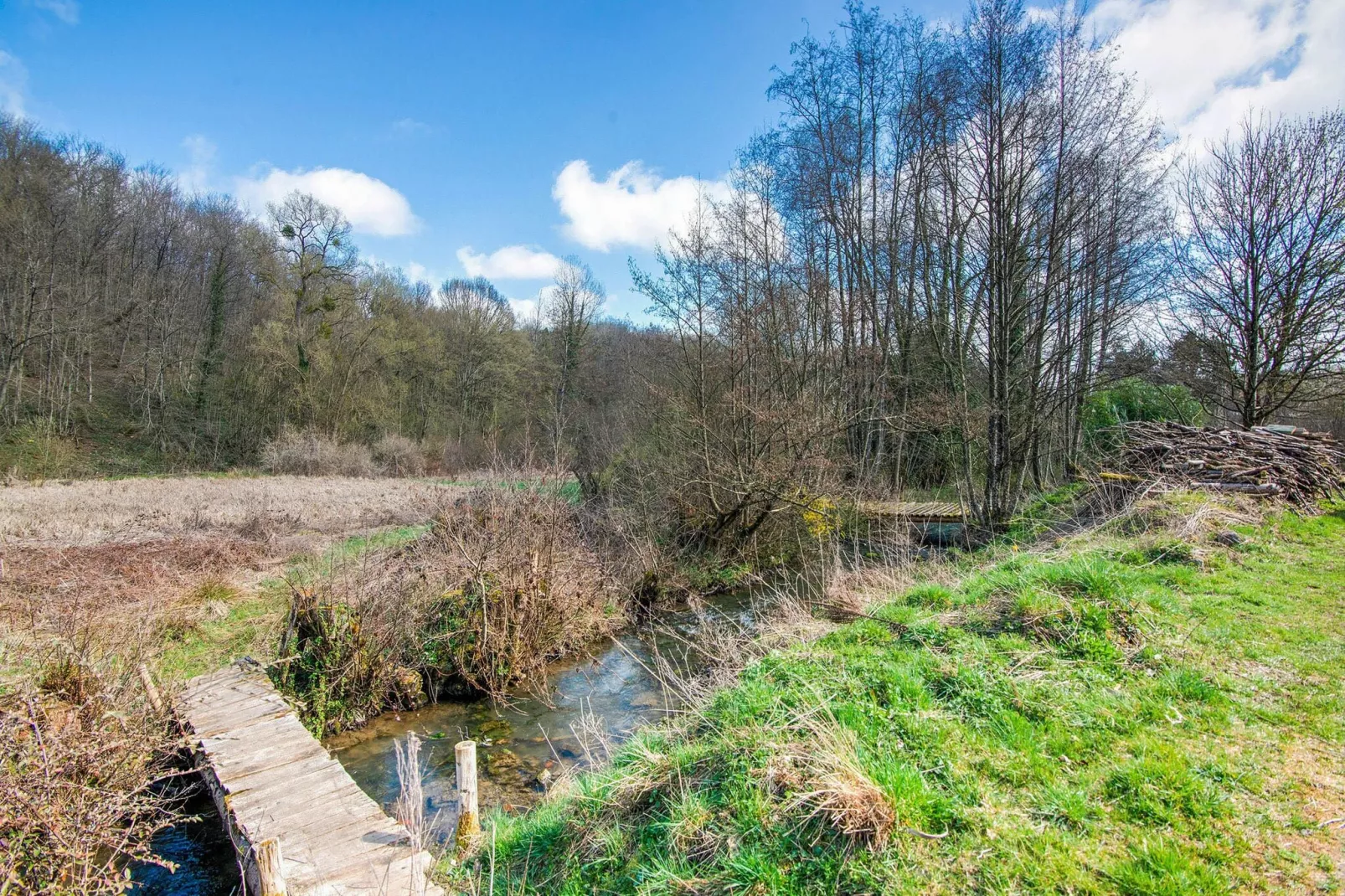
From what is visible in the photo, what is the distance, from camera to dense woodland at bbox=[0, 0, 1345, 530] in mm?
13391

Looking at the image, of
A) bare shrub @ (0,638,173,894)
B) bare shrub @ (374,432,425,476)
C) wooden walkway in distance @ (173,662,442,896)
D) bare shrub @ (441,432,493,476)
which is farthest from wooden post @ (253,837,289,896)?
bare shrub @ (441,432,493,476)

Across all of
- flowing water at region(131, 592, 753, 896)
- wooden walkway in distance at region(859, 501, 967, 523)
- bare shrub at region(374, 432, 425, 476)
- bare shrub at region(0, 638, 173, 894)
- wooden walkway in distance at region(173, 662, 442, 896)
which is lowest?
flowing water at region(131, 592, 753, 896)

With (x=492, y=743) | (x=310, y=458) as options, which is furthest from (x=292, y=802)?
(x=310, y=458)

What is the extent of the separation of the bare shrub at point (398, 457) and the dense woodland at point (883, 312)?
263cm

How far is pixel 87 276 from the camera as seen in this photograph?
27875 millimetres

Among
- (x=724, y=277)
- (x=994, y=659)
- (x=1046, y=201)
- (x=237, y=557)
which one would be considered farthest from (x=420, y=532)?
(x=1046, y=201)

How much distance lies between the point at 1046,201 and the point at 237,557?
56.5 ft

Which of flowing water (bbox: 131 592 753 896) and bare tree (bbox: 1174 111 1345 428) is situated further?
bare tree (bbox: 1174 111 1345 428)

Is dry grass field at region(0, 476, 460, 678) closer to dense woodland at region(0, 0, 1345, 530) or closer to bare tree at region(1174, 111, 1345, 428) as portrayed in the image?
dense woodland at region(0, 0, 1345, 530)

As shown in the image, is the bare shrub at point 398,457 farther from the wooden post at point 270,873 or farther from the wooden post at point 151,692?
the wooden post at point 270,873

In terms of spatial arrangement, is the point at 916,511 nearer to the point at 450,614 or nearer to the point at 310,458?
the point at 450,614

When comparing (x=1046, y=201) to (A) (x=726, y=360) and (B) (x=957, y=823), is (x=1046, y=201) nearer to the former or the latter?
(A) (x=726, y=360)

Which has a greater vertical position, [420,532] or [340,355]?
[340,355]

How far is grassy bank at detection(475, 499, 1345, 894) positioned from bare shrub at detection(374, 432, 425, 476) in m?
27.2
